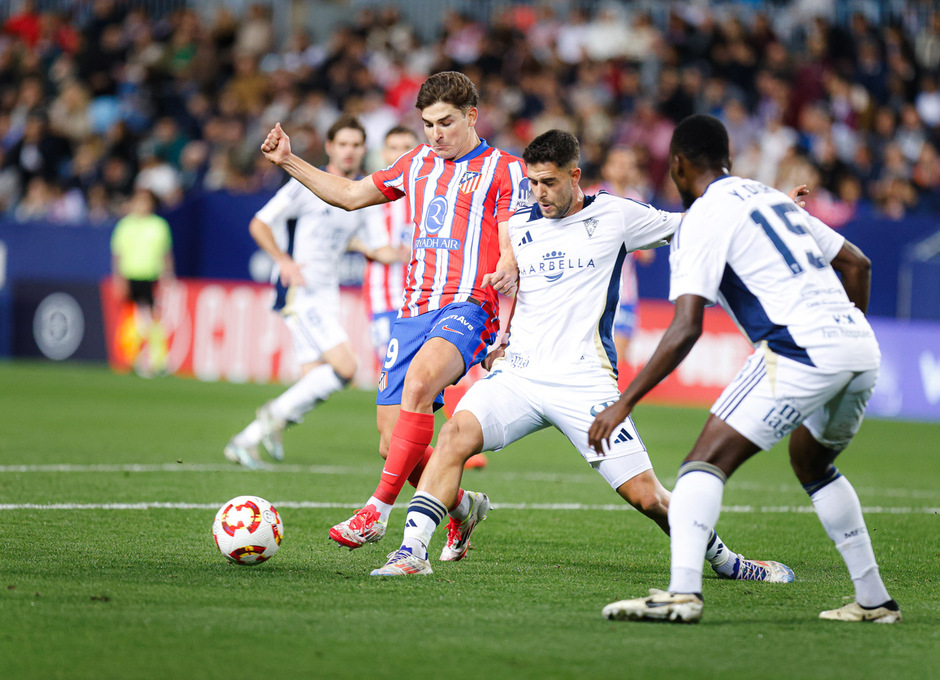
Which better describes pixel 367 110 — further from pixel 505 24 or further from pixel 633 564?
pixel 633 564

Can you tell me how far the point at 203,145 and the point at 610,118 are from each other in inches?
262

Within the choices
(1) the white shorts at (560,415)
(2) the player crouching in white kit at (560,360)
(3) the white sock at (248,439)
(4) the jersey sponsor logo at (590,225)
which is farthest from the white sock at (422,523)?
(3) the white sock at (248,439)

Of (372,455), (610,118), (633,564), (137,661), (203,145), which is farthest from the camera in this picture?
(203,145)

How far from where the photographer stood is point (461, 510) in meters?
5.96

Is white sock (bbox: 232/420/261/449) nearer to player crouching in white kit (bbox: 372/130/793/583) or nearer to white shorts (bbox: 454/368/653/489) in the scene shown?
player crouching in white kit (bbox: 372/130/793/583)

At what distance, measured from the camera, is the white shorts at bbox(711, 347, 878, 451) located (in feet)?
14.8

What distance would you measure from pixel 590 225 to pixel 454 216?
728mm

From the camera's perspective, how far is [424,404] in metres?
5.88

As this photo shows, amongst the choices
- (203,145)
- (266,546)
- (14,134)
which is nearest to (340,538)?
(266,546)

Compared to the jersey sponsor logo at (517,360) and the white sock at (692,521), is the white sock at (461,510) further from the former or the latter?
the white sock at (692,521)

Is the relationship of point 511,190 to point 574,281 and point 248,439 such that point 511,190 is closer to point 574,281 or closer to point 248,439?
point 574,281

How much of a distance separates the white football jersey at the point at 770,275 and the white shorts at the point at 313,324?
530cm

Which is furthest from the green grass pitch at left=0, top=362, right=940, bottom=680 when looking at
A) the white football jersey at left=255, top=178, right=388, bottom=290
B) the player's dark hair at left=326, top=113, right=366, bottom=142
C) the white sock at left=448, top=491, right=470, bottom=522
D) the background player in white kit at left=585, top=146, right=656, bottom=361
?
Answer: the player's dark hair at left=326, top=113, right=366, bottom=142

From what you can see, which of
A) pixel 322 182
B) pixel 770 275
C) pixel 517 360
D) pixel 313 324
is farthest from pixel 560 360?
pixel 313 324
